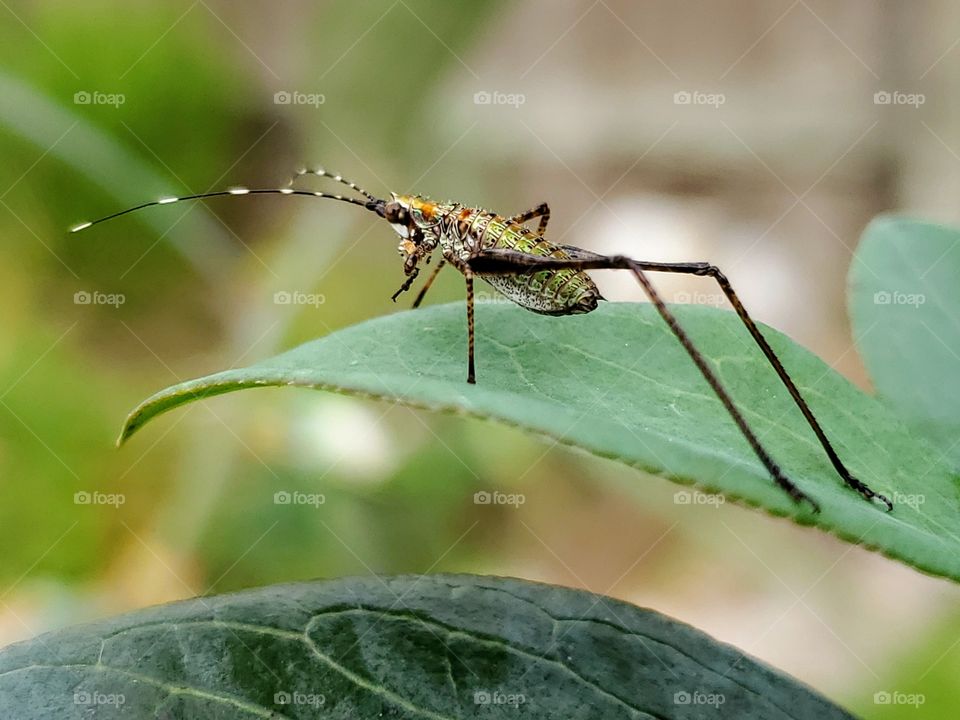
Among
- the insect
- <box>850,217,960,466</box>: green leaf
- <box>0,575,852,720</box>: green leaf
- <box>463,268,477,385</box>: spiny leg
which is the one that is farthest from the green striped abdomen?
<box>0,575,852,720</box>: green leaf

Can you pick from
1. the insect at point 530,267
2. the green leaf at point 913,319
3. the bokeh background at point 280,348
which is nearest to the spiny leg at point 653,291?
the insect at point 530,267

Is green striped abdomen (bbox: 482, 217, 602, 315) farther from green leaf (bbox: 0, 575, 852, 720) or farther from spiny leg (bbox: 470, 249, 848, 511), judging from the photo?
green leaf (bbox: 0, 575, 852, 720)

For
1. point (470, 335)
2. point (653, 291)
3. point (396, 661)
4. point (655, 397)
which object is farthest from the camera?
point (470, 335)

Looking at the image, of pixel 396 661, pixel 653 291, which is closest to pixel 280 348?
pixel 653 291

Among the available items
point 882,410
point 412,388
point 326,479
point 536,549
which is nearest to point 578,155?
point 536,549

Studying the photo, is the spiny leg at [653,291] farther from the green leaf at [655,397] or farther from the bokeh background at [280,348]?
the bokeh background at [280,348]

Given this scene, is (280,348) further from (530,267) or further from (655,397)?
(655,397)
